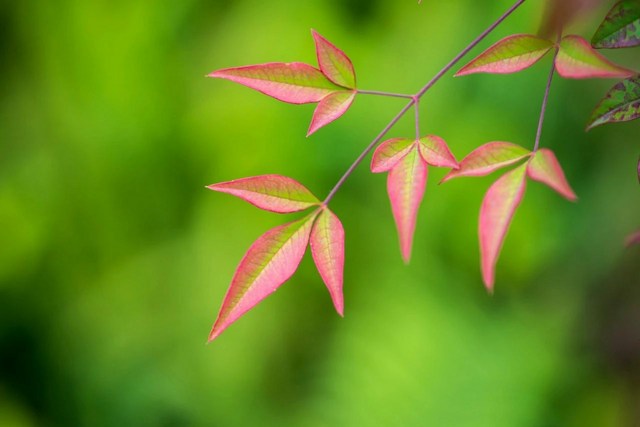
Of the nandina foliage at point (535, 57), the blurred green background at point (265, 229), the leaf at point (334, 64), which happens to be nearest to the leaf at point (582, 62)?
the nandina foliage at point (535, 57)

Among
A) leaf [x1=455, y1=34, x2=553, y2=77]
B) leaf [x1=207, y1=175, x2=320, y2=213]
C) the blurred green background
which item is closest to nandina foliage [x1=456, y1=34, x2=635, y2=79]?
leaf [x1=455, y1=34, x2=553, y2=77]

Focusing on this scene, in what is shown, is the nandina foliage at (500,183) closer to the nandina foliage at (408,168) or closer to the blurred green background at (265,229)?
the nandina foliage at (408,168)

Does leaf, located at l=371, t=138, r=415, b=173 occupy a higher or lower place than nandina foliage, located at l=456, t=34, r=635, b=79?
lower

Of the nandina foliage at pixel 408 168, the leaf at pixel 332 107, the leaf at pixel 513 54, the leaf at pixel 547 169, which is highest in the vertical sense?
the leaf at pixel 513 54

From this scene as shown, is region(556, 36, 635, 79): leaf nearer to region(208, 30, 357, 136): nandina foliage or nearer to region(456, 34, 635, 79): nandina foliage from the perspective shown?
region(456, 34, 635, 79): nandina foliage

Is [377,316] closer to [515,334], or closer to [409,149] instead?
[515,334]

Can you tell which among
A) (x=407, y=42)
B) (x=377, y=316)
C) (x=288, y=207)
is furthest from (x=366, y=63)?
(x=288, y=207)

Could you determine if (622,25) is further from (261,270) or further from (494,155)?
(261,270)
